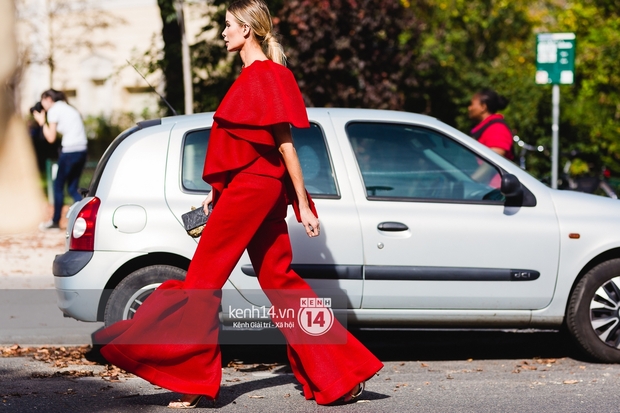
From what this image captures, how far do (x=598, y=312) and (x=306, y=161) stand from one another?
2082mm

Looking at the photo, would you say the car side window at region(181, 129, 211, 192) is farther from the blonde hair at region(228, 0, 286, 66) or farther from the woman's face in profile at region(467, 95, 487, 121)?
the woman's face in profile at region(467, 95, 487, 121)

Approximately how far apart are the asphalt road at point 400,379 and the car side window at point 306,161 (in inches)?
45.5

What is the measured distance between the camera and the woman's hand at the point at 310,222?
4.54m

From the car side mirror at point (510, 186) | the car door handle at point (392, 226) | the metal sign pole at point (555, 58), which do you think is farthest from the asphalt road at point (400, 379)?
the metal sign pole at point (555, 58)

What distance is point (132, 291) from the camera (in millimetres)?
5699

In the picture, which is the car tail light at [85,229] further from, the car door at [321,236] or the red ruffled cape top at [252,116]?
the red ruffled cape top at [252,116]

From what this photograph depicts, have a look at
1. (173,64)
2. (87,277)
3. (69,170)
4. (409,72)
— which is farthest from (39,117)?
(87,277)

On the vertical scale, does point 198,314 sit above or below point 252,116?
below

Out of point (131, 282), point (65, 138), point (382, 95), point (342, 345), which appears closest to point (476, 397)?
point (342, 345)

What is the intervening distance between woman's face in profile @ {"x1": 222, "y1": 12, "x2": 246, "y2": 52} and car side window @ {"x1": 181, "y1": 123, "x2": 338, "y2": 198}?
4.58ft

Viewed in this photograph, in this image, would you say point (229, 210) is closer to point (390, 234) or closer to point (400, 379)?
point (390, 234)

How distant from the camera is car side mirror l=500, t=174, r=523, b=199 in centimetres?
586

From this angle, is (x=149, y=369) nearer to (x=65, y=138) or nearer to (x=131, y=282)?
(x=131, y=282)

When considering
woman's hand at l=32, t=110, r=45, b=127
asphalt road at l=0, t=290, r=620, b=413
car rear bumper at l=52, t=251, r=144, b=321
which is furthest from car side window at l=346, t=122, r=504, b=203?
woman's hand at l=32, t=110, r=45, b=127
